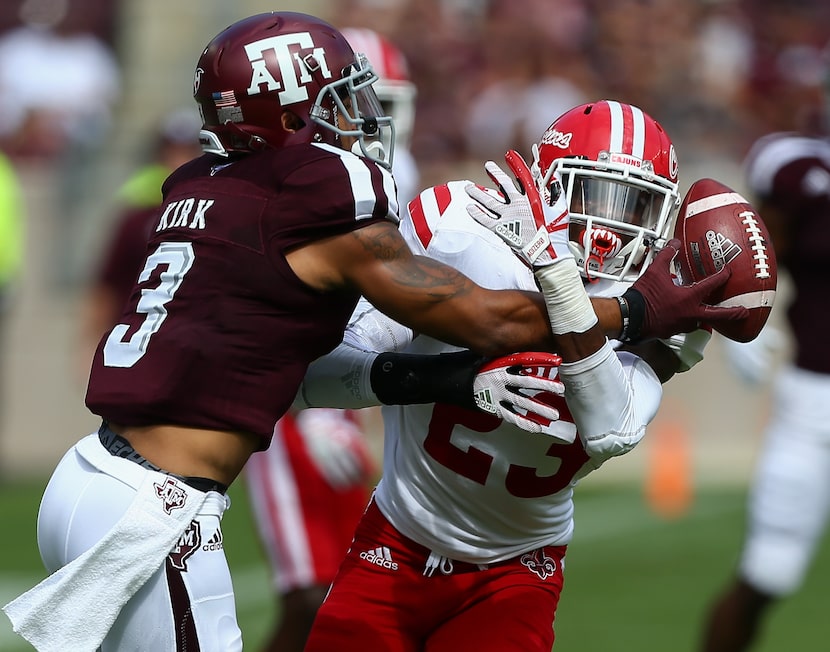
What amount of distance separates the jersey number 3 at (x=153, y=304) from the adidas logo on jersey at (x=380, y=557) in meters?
0.81

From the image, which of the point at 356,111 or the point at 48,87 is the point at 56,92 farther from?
the point at 356,111

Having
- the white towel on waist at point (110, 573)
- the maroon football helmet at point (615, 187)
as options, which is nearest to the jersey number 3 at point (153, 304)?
the white towel on waist at point (110, 573)

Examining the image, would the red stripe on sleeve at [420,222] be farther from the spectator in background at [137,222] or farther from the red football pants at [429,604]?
the spectator in background at [137,222]

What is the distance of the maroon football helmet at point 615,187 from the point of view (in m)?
3.25

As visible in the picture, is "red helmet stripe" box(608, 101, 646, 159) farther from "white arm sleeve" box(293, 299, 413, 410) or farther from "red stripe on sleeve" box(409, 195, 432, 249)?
"white arm sleeve" box(293, 299, 413, 410)

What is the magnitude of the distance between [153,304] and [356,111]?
1.95 ft

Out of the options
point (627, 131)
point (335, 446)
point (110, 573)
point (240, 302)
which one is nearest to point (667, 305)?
point (627, 131)

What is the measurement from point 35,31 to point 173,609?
9061mm

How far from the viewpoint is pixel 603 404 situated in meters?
3.00

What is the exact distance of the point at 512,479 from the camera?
131 inches

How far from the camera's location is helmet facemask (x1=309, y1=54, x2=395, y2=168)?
3123mm

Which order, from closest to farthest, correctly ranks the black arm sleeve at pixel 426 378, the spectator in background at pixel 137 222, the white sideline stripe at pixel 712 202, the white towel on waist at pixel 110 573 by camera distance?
the white towel on waist at pixel 110 573 → the black arm sleeve at pixel 426 378 → the white sideline stripe at pixel 712 202 → the spectator in background at pixel 137 222

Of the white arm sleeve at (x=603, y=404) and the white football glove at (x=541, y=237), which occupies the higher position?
the white football glove at (x=541, y=237)

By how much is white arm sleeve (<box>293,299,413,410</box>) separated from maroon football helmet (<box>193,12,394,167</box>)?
1.51 ft
